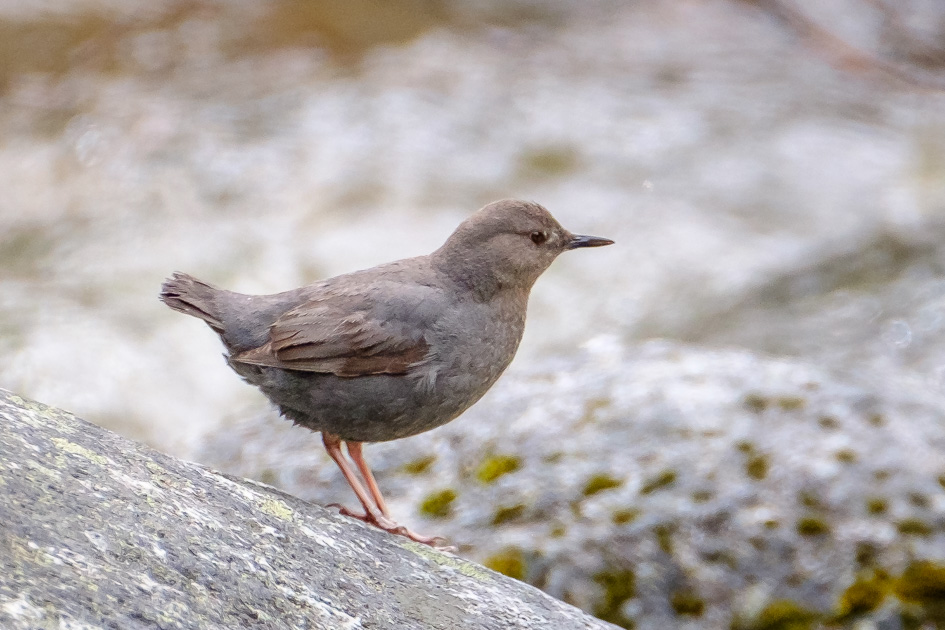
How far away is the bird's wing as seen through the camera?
12.0 feet

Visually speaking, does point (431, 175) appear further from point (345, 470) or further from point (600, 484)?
point (345, 470)

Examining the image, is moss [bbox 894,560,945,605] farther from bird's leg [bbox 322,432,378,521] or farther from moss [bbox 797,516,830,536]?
bird's leg [bbox 322,432,378,521]

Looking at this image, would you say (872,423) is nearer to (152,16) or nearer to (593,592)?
(593,592)

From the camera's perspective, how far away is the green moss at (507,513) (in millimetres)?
4465

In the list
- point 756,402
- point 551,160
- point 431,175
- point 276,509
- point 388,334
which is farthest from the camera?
point 551,160

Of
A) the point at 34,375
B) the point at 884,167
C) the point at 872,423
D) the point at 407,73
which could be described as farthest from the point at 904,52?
the point at 34,375

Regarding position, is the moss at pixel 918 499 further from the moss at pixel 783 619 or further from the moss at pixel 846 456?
the moss at pixel 783 619

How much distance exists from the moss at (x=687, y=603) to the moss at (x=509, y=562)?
0.62m

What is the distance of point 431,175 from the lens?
926cm

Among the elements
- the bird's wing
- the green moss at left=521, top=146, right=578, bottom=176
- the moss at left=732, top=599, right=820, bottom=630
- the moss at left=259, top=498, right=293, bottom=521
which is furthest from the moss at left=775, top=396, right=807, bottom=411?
the green moss at left=521, top=146, right=578, bottom=176

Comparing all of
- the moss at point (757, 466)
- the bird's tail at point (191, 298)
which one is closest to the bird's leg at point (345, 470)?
the bird's tail at point (191, 298)

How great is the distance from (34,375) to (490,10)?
773 centimetres

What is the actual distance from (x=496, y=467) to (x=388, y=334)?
1342 millimetres

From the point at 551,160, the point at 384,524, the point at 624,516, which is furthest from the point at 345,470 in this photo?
the point at 551,160
